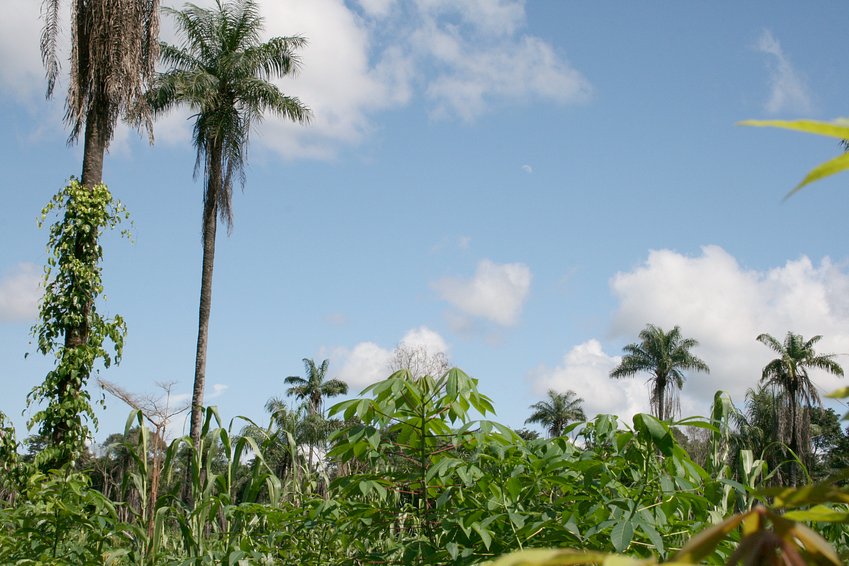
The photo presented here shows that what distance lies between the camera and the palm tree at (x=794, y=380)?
3077cm

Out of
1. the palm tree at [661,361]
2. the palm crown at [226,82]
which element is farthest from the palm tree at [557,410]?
the palm crown at [226,82]

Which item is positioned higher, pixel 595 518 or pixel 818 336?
pixel 818 336

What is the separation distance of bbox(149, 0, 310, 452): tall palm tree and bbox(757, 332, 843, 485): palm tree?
23052 millimetres

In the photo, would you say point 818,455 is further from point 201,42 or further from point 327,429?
point 201,42

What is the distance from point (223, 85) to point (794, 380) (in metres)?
25.6

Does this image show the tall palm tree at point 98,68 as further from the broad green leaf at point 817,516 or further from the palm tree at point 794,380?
the palm tree at point 794,380

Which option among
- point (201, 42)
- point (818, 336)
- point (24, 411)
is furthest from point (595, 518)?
point (818, 336)

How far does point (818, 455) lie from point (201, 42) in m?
35.9

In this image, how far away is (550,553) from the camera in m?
0.34

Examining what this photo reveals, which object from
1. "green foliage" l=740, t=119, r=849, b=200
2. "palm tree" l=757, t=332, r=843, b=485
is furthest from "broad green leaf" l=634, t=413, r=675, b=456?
"palm tree" l=757, t=332, r=843, b=485

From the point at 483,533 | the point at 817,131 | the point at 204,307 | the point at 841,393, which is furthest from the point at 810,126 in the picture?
the point at 204,307

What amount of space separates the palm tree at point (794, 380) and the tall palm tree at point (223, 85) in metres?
23.1

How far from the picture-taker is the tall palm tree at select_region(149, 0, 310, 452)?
1795 cm

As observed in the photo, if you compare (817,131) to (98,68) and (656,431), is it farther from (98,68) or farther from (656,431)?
(98,68)
